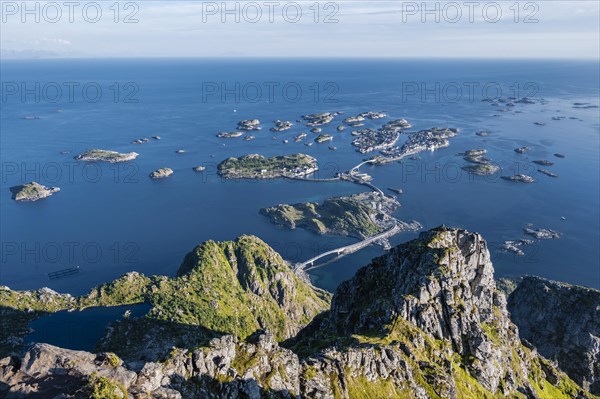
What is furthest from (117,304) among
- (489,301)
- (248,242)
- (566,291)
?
(566,291)

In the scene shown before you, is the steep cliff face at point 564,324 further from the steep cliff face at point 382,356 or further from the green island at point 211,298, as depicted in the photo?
the green island at point 211,298

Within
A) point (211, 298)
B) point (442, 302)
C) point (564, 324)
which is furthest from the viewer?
point (211, 298)

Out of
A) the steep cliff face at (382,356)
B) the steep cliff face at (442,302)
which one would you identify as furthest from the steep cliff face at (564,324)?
the steep cliff face at (442,302)

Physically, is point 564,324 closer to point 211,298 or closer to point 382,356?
point 382,356

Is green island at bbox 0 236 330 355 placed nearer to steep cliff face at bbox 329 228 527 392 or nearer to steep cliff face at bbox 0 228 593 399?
steep cliff face at bbox 0 228 593 399

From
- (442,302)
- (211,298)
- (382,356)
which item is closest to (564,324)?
(442,302)

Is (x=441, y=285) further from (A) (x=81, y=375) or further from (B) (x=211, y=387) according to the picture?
(A) (x=81, y=375)
